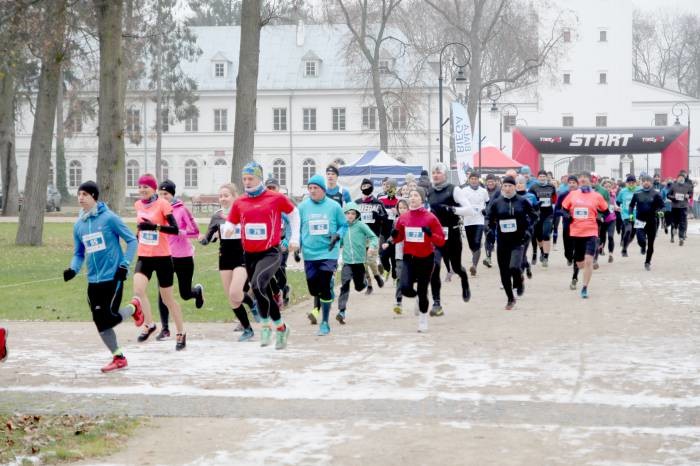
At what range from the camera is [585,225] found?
56.3 feet

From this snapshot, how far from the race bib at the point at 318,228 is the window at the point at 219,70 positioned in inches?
2672

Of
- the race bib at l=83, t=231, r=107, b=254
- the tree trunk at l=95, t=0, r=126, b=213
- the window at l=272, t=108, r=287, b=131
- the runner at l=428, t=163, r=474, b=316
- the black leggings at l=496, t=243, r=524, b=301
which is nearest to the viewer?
the race bib at l=83, t=231, r=107, b=254

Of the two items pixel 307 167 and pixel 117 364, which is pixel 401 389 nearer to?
pixel 117 364

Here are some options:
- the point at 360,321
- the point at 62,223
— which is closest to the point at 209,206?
the point at 62,223

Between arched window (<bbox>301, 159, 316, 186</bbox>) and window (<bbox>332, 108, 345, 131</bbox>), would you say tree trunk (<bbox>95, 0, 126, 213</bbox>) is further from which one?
window (<bbox>332, 108, 345, 131</bbox>)

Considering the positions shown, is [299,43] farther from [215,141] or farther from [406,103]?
[406,103]

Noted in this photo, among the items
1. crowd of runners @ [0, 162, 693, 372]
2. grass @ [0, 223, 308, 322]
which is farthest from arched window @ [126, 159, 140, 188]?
crowd of runners @ [0, 162, 693, 372]

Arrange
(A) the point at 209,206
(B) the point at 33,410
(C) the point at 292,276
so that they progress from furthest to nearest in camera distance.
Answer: (A) the point at 209,206, (C) the point at 292,276, (B) the point at 33,410

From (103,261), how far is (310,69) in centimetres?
6920

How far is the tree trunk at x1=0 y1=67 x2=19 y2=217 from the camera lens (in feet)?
136

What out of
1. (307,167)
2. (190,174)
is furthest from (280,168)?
(190,174)

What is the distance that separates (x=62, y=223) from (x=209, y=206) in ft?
61.4

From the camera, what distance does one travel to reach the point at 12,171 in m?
48.8

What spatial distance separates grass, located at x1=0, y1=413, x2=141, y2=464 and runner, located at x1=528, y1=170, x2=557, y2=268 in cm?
1643
